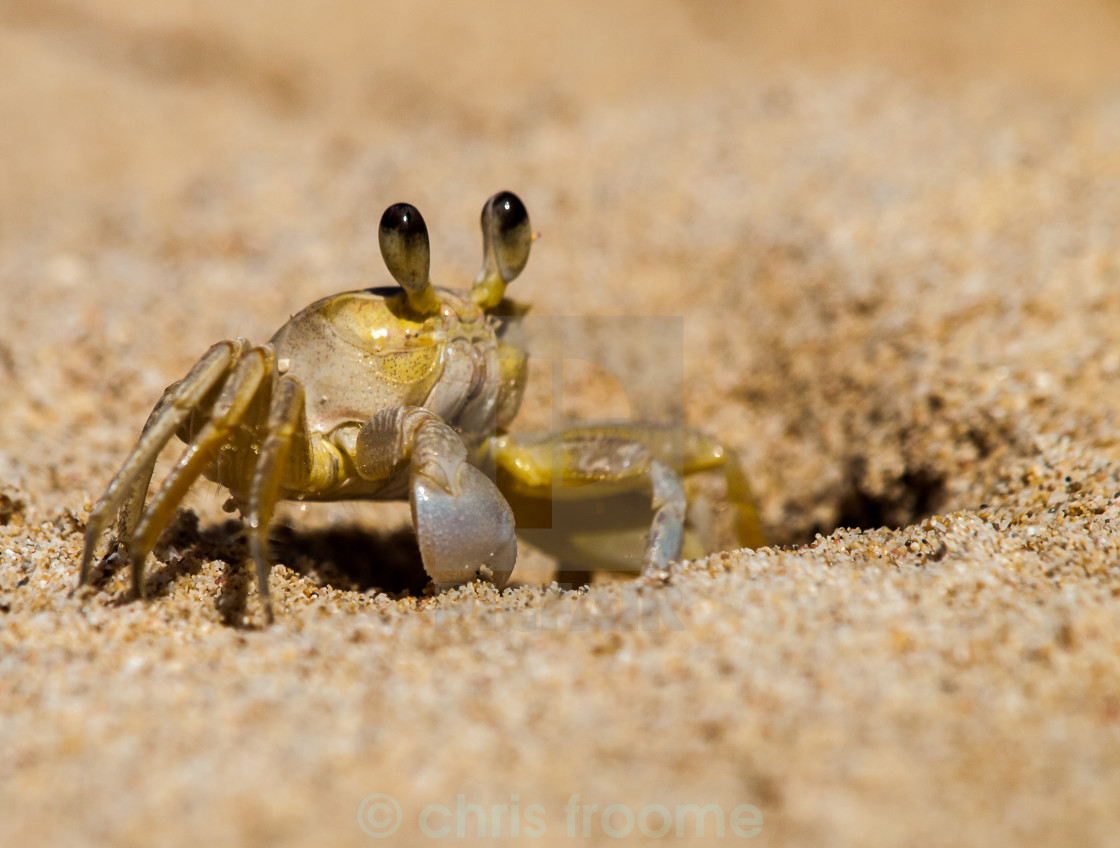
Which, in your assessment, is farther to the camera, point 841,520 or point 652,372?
point 652,372

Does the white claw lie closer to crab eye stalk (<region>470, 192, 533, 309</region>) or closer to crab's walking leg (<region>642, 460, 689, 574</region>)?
crab's walking leg (<region>642, 460, 689, 574</region>)

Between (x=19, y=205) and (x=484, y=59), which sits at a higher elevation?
(x=484, y=59)

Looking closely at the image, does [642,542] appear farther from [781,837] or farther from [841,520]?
[781,837]

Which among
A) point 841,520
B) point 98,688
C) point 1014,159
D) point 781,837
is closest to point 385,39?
point 1014,159

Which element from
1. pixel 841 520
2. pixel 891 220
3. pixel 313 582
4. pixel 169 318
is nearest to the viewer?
pixel 313 582

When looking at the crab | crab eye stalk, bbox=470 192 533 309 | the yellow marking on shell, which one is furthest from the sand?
crab eye stalk, bbox=470 192 533 309

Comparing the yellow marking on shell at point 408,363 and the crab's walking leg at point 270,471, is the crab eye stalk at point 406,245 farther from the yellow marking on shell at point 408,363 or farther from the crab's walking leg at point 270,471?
the crab's walking leg at point 270,471

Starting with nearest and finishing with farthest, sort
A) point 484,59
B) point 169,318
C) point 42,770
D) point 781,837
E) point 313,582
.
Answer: point 781,837
point 42,770
point 313,582
point 169,318
point 484,59
